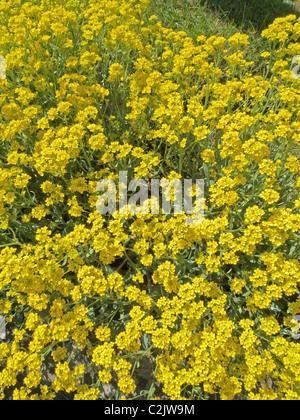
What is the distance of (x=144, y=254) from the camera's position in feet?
8.21

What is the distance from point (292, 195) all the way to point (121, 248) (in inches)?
76.0

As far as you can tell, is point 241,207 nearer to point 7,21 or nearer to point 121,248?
point 121,248

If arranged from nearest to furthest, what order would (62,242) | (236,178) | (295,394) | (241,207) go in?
(295,394), (62,242), (236,178), (241,207)

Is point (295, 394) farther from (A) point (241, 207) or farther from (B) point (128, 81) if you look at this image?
(B) point (128, 81)

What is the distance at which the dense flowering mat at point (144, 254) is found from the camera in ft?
7.45

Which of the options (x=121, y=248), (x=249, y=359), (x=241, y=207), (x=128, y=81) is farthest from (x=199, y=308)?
(x=128, y=81)

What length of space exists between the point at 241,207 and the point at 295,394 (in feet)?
4.63

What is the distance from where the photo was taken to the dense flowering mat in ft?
7.45

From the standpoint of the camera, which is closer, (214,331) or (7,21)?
(214,331)

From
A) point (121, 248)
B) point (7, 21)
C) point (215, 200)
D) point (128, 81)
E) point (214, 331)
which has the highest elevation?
point (7, 21)

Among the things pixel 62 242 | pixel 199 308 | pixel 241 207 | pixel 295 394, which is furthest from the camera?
pixel 241 207

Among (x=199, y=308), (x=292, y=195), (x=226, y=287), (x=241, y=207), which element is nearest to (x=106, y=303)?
(x=199, y=308)

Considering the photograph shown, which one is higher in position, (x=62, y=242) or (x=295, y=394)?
(x=62, y=242)

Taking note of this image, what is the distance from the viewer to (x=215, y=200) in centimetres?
261
